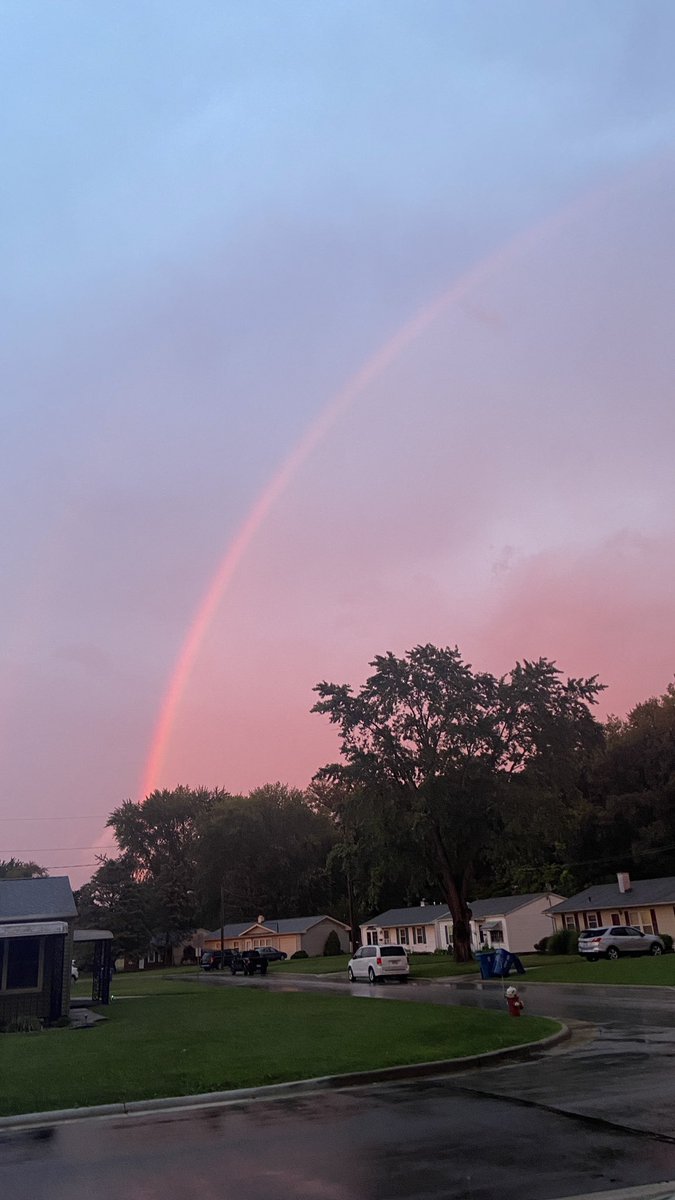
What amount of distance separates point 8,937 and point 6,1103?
13178 millimetres

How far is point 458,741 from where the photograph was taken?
161 feet

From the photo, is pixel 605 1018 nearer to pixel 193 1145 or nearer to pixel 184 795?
pixel 193 1145

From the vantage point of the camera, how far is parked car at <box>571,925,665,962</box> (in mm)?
46812

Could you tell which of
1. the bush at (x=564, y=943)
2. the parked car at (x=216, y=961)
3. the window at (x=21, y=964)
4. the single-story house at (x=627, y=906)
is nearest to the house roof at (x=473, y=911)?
the single-story house at (x=627, y=906)

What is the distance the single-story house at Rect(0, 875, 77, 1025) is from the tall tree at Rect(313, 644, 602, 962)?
2408 cm

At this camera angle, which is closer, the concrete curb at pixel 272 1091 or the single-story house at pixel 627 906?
the concrete curb at pixel 272 1091

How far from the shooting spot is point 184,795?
123375 mm

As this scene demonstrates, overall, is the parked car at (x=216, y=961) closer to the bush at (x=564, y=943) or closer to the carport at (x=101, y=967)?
the bush at (x=564, y=943)

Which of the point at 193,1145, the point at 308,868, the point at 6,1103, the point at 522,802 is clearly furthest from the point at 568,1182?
the point at 308,868

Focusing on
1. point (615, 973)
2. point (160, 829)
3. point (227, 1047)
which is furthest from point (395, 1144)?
point (160, 829)

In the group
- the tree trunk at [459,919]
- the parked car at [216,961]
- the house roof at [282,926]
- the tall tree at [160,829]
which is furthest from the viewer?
the tall tree at [160,829]

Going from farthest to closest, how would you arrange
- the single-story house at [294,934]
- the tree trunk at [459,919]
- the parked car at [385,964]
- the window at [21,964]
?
the single-story house at [294,934], the tree trunk at [459,919], the parked car at [385,964], the window at [21,964]

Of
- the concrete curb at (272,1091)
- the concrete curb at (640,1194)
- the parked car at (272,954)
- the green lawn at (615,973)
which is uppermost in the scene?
the parked car at (272,954)

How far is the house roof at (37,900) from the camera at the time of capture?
1067 inches
